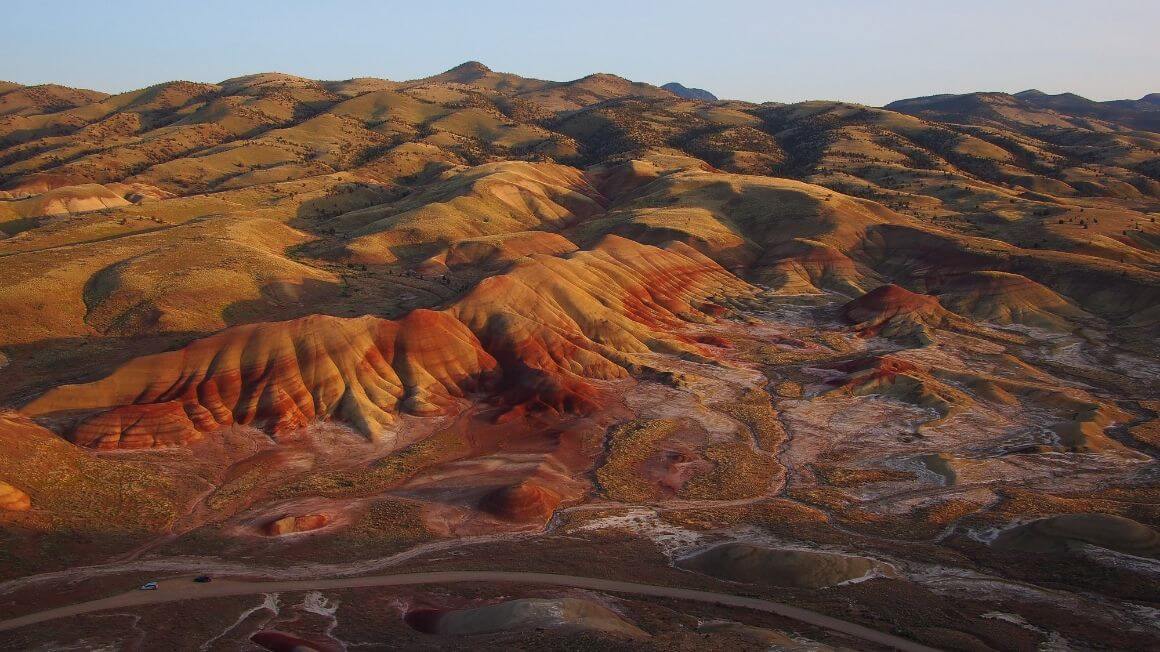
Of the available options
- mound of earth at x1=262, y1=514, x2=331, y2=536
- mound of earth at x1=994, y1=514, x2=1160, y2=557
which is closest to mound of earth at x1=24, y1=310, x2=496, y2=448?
mound of earth at x1=262, y1=514, x2=331, y2=536

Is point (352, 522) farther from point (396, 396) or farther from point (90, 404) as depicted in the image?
point (90, 404)

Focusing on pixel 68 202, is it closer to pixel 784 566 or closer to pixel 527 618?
pixel 527 618

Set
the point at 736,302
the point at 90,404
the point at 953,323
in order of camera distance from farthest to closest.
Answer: the point at 736,302, the point at 953,323, the point at 90,404

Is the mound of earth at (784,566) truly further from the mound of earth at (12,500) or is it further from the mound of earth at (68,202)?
the mound of earth at (68,202)

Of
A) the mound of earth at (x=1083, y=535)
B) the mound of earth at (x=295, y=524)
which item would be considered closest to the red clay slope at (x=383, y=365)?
the mound of earth at (x=295, y=524)

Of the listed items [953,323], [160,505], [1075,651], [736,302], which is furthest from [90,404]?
[953,323]

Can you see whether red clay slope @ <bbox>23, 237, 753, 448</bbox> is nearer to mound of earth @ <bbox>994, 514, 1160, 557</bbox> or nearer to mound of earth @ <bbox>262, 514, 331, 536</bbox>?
mound of earth @ <bbox>262, 514, 331, 536</bbox>

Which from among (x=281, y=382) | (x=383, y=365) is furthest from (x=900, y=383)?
(x=281, y=382)
